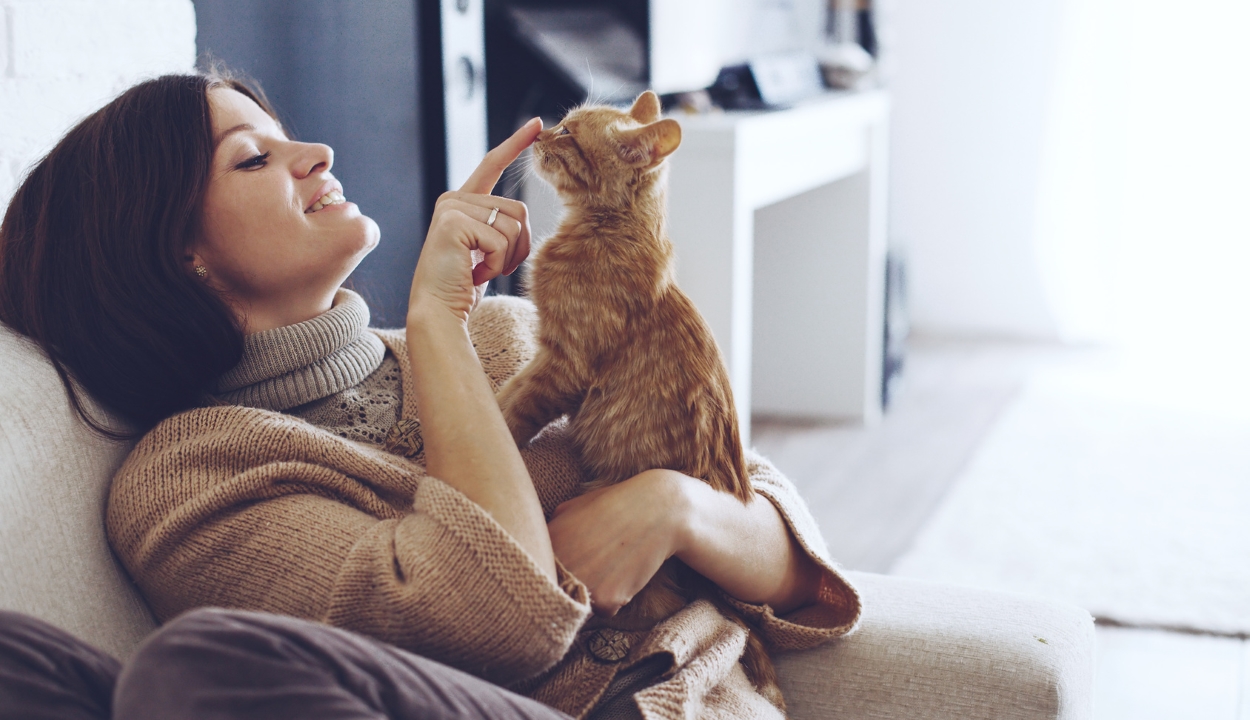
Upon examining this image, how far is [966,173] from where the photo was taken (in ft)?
14.5

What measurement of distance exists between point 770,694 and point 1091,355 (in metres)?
3.58

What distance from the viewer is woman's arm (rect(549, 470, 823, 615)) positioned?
100 cm

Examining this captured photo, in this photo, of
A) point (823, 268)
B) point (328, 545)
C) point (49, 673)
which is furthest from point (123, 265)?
point (823, 268)

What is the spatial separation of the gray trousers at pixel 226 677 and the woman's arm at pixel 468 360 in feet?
0.67

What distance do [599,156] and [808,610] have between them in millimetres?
535

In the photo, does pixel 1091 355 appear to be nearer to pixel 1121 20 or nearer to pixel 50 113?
pixel 1121 20

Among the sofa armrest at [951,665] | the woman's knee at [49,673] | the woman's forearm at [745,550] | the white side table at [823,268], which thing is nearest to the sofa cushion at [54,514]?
the woman's knee at [49,673]

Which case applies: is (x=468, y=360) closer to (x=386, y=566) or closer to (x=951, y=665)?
(x=386, y=566)

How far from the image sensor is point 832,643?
1.09 metres

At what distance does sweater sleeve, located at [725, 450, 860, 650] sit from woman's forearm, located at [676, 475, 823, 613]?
0.4 inches

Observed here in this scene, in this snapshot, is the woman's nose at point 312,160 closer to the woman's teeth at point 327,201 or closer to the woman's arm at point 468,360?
the woman's teeth at point 327,201

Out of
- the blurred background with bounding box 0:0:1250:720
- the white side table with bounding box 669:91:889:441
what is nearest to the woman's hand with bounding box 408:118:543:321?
the blurred background with bounding box 0:0:1250:720

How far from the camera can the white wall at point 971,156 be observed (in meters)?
4.26

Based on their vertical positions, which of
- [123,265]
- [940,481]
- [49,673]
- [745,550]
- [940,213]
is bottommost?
[940,481]
